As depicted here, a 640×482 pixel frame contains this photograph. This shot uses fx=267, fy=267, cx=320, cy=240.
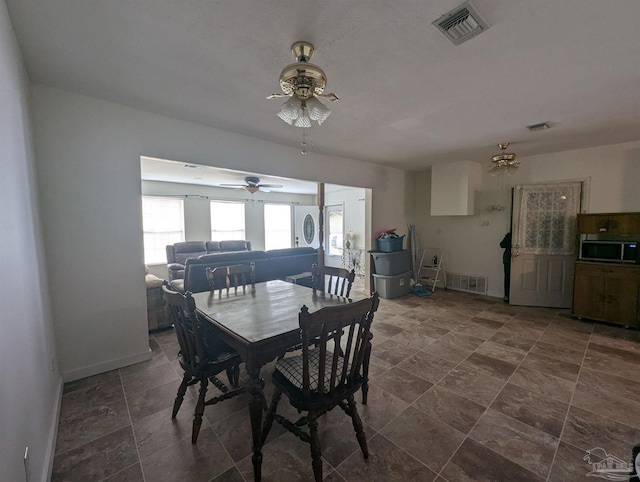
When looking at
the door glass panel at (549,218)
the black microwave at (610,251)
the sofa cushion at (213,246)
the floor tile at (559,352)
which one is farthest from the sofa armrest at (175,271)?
the black microwave at (610,251)

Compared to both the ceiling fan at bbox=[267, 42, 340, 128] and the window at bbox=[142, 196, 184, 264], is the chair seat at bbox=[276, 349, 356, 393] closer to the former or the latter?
the ceiling fan at bbox=[267, 42, 340, 128]

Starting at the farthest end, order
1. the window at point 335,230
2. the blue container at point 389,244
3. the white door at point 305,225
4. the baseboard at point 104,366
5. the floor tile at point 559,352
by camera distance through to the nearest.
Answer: the white door at point 305,225
the window at point 335,230
the blue container at point 389,244
the floor tile at point 559,352
the baseboard at point 104,366

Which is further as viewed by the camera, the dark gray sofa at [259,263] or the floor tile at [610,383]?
the dark gray sofa at [259,263]

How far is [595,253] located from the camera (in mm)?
3795

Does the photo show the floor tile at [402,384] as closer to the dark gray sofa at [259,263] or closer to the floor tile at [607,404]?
the floor tile at [607,404]

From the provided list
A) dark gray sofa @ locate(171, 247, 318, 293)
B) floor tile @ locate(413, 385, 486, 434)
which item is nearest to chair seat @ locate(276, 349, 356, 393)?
floor tile @ locate(413, 385, 486, 434)

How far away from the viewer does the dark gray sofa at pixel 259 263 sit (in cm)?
Result: 378

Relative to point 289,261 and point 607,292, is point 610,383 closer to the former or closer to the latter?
point 607,292

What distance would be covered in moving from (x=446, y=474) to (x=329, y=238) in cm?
688

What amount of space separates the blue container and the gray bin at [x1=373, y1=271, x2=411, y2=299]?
50 cm

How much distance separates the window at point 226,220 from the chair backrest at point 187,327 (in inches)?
234

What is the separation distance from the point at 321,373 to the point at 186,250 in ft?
19.8

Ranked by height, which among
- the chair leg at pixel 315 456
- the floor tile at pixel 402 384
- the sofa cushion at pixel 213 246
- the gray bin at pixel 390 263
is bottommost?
the floor tile at pixel 402 384

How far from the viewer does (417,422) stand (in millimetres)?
1924
